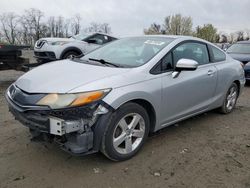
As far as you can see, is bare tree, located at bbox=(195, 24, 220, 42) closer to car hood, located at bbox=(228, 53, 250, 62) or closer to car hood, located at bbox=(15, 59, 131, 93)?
car hood, located at bbox=(228, 53, 250, 62)

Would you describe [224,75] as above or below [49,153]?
above

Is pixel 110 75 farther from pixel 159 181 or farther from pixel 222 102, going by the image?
pixel 222 102

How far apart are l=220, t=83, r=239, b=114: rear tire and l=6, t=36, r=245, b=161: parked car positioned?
2.25 feet

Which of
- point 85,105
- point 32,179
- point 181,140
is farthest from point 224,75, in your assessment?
point 32,179

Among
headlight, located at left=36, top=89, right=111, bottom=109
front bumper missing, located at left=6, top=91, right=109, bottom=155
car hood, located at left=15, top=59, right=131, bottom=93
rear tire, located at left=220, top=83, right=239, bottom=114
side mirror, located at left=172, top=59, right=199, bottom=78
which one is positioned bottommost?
rear tire, located at left=220, top=83, right=239, bottom=114

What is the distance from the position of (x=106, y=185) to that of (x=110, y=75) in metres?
1.21

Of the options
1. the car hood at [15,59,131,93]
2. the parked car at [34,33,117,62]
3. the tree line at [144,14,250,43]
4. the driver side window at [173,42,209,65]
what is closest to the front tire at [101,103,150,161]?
the car hood at [15,59,131,93]

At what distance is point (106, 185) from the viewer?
9.66 ft

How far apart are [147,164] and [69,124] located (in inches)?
43.6

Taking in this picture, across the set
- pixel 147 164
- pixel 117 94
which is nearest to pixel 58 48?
pixel 117 94

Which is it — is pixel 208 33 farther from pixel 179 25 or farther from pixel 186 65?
pixel 186 65

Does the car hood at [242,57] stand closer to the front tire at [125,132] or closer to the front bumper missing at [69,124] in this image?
the front tire at [125,132]

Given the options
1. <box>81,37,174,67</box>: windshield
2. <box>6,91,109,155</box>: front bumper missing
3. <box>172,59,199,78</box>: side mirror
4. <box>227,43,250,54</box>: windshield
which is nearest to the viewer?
<box>6,91,109,155</box>: front bumper missing

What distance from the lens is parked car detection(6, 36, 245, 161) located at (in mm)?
2955
